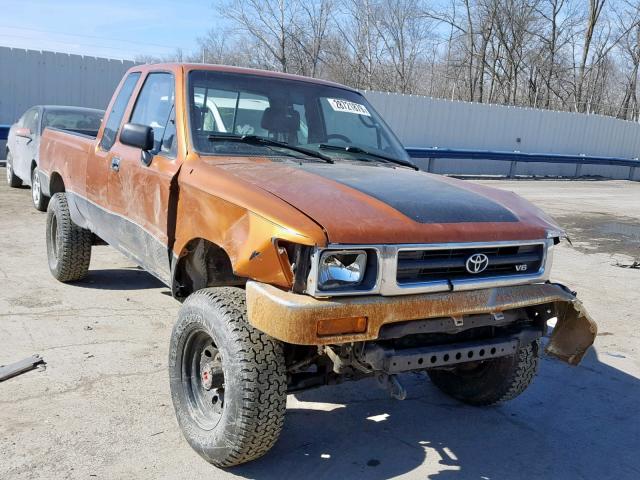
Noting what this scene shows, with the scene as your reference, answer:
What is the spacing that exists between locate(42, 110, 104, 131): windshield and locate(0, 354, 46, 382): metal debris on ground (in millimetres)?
7340

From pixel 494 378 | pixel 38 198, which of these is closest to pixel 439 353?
pixel 494 378

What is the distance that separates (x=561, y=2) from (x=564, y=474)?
132 ft

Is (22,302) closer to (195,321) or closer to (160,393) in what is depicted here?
(160,393)

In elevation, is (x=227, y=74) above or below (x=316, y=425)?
above

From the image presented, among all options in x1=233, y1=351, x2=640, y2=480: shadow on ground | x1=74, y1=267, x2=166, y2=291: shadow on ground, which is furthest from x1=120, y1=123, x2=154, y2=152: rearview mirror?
x1=74, y1=267, x2=166, y2=291: shadow on ground

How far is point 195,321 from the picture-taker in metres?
3.45

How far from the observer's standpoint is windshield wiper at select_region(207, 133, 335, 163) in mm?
4176

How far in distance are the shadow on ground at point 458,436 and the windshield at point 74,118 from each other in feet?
27.2

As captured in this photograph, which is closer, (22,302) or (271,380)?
(271,380)

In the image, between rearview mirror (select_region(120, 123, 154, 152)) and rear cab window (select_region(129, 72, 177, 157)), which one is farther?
rear cab window (select_region(129, 72, 177, 157))

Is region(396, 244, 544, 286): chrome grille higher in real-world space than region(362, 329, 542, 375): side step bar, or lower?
higher

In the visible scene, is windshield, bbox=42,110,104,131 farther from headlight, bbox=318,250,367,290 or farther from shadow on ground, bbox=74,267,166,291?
headlight, bbox=318,250,367,290

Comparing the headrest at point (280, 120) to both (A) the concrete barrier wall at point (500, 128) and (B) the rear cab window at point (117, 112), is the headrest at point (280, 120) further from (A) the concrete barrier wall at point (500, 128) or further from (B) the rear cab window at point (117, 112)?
(A) the concrete barrier wall at point (500, 128)

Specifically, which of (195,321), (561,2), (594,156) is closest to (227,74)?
(195,321)
